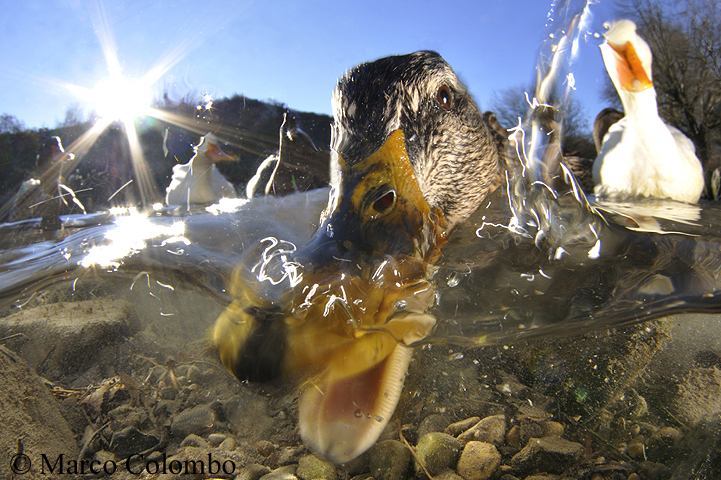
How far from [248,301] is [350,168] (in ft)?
1.91

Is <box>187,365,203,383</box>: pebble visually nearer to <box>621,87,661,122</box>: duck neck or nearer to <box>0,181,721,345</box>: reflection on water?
<box>0,181,721,345</box>: reflection on water

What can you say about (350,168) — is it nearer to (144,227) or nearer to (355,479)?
(355,479)

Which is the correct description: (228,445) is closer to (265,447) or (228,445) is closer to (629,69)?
(265,447)

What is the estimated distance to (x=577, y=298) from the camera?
4.27ft

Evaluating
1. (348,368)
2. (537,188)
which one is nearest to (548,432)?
(348,368)

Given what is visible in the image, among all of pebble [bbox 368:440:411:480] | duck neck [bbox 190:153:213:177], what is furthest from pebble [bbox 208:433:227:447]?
duck neck [bbox 190:153:213:177]

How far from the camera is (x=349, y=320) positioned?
1.04 m

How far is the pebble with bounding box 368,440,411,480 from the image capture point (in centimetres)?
93

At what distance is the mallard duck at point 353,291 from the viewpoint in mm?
1038

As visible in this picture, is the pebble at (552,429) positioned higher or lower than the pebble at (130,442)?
lower

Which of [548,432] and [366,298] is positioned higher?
[366,298]

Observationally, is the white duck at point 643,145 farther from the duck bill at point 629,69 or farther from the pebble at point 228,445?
the pebble at point 228,445

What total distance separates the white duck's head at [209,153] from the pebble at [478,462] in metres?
2.82

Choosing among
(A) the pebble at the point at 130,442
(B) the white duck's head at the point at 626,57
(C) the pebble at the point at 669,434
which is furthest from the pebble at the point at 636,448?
(B) the white duck's head at the point at 626,57
